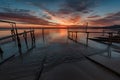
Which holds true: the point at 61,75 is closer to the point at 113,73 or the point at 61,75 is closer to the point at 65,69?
the point at 65,69

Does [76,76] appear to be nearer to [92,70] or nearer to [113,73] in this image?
[92,70]

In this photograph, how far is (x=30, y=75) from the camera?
4723 millimetres

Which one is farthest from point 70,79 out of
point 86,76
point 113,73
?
point 113,73

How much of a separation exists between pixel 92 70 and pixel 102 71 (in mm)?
463

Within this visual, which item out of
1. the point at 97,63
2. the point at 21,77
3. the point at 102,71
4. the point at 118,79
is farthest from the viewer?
the point at 97,63

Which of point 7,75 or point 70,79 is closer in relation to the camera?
point 70,79

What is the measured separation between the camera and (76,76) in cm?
457

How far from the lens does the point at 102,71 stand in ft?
16.3

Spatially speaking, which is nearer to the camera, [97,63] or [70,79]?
[70,79]

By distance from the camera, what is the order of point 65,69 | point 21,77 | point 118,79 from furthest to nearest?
1. point 65,69
2. point 21,77
3. point 118,79

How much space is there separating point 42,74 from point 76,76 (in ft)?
5.16

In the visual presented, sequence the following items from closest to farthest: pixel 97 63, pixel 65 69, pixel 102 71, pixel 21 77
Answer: pixel 21 77, pixel 102 71, pixel 65 69, pixel 97 63

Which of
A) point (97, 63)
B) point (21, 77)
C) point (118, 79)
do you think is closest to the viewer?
point (118, 79)

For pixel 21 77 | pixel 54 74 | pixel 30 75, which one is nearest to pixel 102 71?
pixel 54 74
